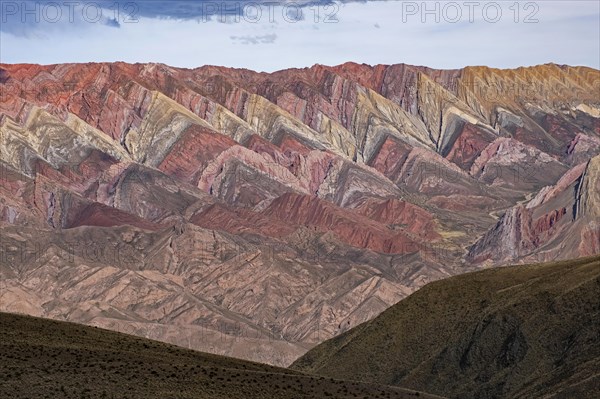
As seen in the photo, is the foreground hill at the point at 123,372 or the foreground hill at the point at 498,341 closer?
the foreground hill at the point at 123,372

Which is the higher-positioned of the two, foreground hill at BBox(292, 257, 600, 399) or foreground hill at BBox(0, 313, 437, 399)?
foreground hill at BBox(0, 313, 437, 399)

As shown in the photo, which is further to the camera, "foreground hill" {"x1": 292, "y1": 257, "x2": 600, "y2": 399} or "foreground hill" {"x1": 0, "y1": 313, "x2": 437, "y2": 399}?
"foreground hill" {"x1": 292, "y1": 257, "x2": 600, "y2": 399}

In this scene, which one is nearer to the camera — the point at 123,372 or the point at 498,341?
the point at 123,372

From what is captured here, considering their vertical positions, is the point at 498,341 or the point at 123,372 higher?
the point at 123,372

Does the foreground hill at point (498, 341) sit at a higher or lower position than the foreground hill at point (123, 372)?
lower
